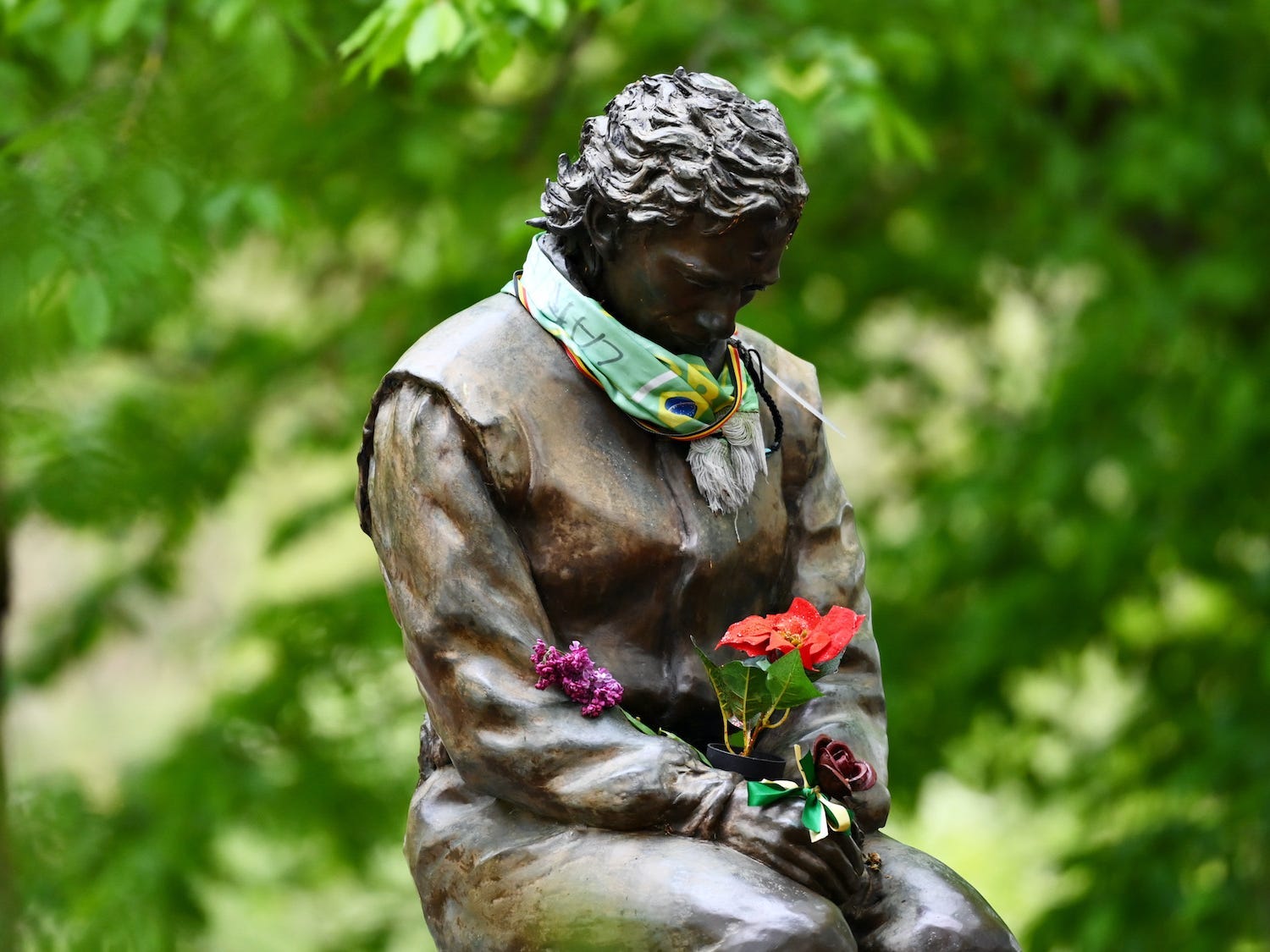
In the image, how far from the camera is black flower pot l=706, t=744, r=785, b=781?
278cm

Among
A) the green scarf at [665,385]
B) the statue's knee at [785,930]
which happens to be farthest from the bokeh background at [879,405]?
the statue's knee at [785,930]

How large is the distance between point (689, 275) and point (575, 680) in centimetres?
60

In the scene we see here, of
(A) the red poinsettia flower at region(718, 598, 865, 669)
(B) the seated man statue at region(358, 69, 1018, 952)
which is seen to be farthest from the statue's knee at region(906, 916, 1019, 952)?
(A) the red poinsettia flower at region(718, 598, 865, 669)

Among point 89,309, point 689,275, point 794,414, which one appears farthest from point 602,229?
point 89,309

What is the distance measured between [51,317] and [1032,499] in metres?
3.10

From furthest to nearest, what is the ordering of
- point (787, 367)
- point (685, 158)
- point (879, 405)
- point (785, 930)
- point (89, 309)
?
1. point (879, 405)
2. point (89, 309)
3. point (787, 367)
4. point (685, 158)
5. point (785, 930)

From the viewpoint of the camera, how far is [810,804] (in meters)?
2.69

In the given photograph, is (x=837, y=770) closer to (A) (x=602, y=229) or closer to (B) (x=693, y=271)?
(B) (x=693, y=271)

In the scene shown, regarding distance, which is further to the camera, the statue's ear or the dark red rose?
the statue's ear

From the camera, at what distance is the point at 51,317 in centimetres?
483

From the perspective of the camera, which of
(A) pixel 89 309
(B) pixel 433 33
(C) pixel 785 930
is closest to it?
(C) pixel 785 930

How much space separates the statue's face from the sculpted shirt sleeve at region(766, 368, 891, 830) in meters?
0.37

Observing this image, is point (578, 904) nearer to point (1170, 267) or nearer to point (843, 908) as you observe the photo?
point (843, 908)

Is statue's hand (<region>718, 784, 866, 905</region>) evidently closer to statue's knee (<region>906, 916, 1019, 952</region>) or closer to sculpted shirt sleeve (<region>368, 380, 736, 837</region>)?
sculpted shirt sleeve (<region>368, 380, 736, 837</region>)
